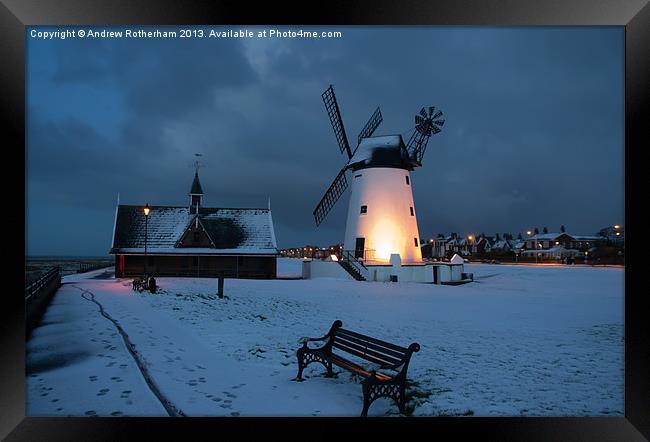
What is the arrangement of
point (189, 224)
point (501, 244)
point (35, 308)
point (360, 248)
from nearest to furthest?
point (35, 308) < point (360, 248) < point (189, 224) < point (501, 244)

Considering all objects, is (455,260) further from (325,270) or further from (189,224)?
(189,224)

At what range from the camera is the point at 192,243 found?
2512 cm

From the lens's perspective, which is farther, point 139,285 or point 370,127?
point 370,127

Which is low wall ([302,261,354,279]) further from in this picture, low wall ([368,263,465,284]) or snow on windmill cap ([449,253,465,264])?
snow on windmill cap ([449,253,465,264])

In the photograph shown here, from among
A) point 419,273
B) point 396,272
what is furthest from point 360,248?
point 419,273

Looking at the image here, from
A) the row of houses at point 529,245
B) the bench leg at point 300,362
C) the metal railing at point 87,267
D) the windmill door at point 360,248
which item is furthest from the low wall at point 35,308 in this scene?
the row of houses at point 529,245

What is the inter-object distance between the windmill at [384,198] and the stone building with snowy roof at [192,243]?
6337mm

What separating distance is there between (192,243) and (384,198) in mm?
13659

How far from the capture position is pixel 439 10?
5867 millimetres

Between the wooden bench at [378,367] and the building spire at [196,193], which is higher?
the building spire at [196,193]

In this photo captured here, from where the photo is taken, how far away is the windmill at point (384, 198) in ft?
80.4

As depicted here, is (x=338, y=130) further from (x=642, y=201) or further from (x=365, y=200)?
(x=642, y=201)

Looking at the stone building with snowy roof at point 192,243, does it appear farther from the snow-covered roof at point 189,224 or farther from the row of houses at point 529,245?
the row of houses at point 529,245

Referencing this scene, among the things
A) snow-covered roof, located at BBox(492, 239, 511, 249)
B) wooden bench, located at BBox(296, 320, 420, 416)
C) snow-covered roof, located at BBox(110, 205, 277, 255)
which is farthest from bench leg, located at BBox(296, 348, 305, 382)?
snow-covered roof, located at BBox(492, 239, 511, 249)
